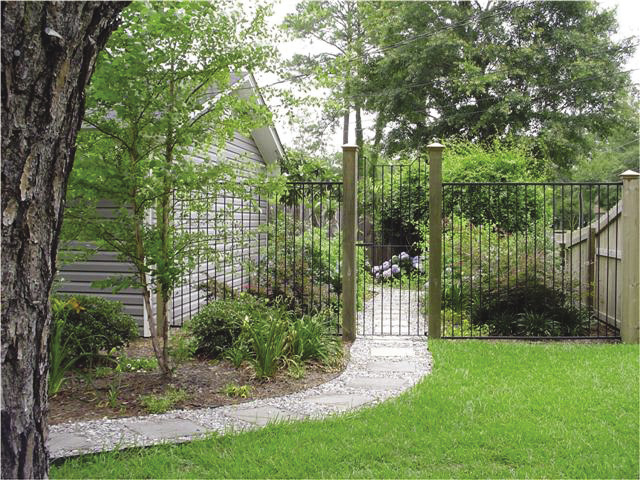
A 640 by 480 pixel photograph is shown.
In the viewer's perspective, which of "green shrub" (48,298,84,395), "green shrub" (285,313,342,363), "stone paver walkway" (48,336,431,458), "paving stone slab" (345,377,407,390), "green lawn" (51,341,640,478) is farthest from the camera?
"green shrub" (285,313,342,363)

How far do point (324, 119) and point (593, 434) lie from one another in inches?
775

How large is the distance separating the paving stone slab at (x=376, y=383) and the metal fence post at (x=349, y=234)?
1702 mm

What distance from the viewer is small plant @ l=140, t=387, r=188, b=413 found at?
4145mm

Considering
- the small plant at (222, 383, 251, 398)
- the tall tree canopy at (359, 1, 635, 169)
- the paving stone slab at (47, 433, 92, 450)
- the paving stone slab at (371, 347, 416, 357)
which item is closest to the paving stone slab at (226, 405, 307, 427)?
the small plant at (222, 383, 251, 398)

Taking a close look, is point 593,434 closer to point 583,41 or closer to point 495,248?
point 495,248

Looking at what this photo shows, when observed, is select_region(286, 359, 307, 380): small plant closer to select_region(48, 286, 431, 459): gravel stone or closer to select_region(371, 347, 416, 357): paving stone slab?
select_region(48, 286, 431, 459): gravel stone

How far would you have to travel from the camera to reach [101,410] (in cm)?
416

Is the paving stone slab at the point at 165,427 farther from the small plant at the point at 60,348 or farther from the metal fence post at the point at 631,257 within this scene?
the metal fence post at the point at 631,257

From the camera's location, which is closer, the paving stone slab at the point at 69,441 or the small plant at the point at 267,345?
the paving stone slab at the point at 69,441

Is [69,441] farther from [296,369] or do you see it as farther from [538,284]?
[538,284]

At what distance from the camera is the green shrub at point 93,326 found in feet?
16.8

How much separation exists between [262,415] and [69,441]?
1.25 m

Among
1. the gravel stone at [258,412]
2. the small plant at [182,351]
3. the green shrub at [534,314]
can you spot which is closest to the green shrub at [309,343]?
the gravel stone at [258,412]

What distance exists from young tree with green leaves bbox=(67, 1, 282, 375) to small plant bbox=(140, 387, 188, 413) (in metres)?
0.43
